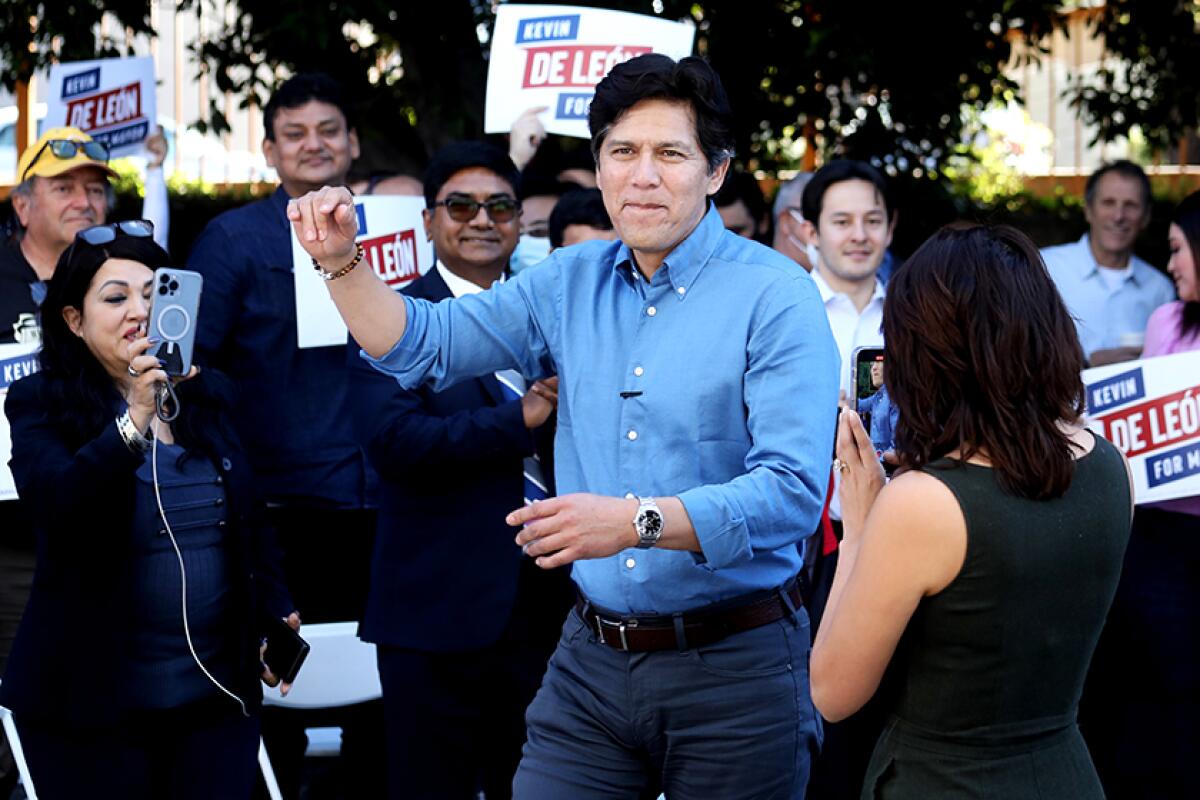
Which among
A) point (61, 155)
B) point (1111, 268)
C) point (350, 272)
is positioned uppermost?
point (61, 155)

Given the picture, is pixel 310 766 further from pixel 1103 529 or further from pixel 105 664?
pixel 1103 529

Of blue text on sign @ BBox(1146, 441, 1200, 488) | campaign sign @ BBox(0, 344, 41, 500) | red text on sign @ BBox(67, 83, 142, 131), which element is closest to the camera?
campaign sign @ BBox(0, 344, 41, 500)

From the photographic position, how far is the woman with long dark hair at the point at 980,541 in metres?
2.93

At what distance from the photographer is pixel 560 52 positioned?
268 inches

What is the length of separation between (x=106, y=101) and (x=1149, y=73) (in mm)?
5799

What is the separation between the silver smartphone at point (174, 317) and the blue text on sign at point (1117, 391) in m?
3.03

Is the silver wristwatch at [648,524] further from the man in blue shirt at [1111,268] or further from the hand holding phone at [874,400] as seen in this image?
the man in blue shirt at [1111,268]

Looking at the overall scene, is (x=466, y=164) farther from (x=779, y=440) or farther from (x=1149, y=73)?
(x=1149, y=73)

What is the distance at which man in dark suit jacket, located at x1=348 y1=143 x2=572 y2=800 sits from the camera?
4.87 m

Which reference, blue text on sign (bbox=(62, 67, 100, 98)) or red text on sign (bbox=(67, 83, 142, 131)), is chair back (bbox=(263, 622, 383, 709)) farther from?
blue text on sign (bbox=(62, 67, 100, 98))

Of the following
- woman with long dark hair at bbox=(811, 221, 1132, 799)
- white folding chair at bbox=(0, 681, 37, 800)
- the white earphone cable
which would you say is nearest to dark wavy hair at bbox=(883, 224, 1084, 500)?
woman with long dark hair at bbox=(811, 221, 1132, 799)

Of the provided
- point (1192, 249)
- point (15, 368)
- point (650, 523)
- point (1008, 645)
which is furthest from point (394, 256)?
point (1008, 645)

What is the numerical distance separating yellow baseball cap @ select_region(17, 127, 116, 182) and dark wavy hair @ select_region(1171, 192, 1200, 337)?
13.0ft

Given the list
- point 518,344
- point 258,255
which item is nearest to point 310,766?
point 258,255
